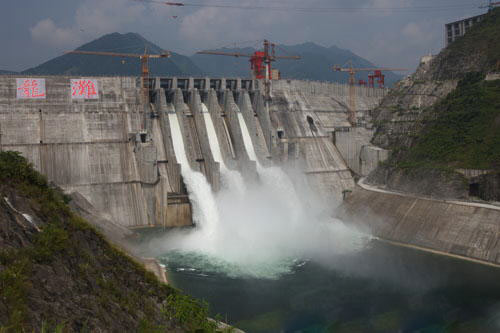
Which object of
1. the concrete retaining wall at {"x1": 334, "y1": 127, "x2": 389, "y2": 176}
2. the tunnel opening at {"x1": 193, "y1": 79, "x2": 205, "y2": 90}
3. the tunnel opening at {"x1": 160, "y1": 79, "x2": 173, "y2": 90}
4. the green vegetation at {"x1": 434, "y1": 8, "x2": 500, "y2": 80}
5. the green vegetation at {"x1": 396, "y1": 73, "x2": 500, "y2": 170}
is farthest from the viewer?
the green vegetation at {"x1": 434, "y1": 8, "x2": 500, "y2": 80}

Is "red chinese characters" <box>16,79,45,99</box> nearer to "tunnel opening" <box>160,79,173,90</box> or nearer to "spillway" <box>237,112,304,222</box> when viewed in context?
"tunnel opening" <box>160,79,173,90</box>

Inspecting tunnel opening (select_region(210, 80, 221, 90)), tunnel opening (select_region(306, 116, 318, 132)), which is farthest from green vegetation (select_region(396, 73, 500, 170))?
tunnel opening (select_region(210, 80, 221, 90))

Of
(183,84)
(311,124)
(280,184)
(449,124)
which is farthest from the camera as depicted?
(311,124)

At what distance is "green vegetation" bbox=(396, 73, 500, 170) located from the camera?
40406mm

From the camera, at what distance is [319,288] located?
27.8 metres

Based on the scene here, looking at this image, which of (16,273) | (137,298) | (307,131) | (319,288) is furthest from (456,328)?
(307,131)

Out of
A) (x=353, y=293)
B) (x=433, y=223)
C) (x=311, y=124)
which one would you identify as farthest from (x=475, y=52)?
(x=353, y=293)

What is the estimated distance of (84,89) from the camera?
139 ft

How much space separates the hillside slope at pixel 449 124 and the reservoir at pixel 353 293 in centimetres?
851

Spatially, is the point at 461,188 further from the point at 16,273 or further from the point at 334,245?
the point at 16,273

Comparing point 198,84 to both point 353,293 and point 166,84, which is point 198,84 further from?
point 353,293

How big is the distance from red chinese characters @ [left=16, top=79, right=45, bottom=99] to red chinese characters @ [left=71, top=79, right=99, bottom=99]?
240cm

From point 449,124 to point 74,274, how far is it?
41.4 metres

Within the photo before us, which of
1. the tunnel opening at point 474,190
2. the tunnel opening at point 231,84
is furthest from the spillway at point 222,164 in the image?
the tunnel opening at point 474,190
